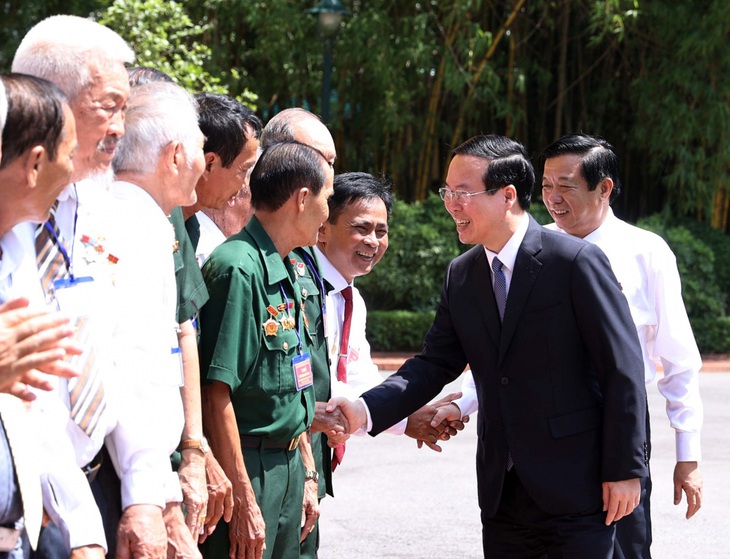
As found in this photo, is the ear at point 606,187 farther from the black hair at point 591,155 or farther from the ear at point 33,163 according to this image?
the ear at point 33,163

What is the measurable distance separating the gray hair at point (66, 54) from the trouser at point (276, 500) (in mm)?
1236

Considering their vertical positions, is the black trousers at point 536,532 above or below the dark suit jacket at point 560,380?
below

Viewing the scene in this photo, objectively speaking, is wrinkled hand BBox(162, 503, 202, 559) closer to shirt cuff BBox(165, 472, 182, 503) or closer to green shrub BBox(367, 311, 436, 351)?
shirt cuff BBox(165, 472, 182, 503)

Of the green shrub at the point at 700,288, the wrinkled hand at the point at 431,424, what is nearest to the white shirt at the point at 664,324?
the wrinkled hand at the point at 431,424

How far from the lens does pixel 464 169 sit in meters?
3.78

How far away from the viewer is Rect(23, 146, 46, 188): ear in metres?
2.19

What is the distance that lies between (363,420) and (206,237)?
855 mm

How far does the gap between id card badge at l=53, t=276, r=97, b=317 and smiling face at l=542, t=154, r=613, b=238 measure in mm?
2433

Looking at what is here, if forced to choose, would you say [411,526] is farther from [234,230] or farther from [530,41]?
[530,41]

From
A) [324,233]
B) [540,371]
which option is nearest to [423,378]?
[540,371]

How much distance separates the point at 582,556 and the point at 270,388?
112 cm

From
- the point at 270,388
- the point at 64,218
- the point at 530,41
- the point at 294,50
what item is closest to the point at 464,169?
the point at 270,388

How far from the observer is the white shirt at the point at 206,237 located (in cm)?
376

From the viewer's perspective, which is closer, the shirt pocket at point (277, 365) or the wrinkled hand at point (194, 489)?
the wrinkled hand at point (194, 489)
